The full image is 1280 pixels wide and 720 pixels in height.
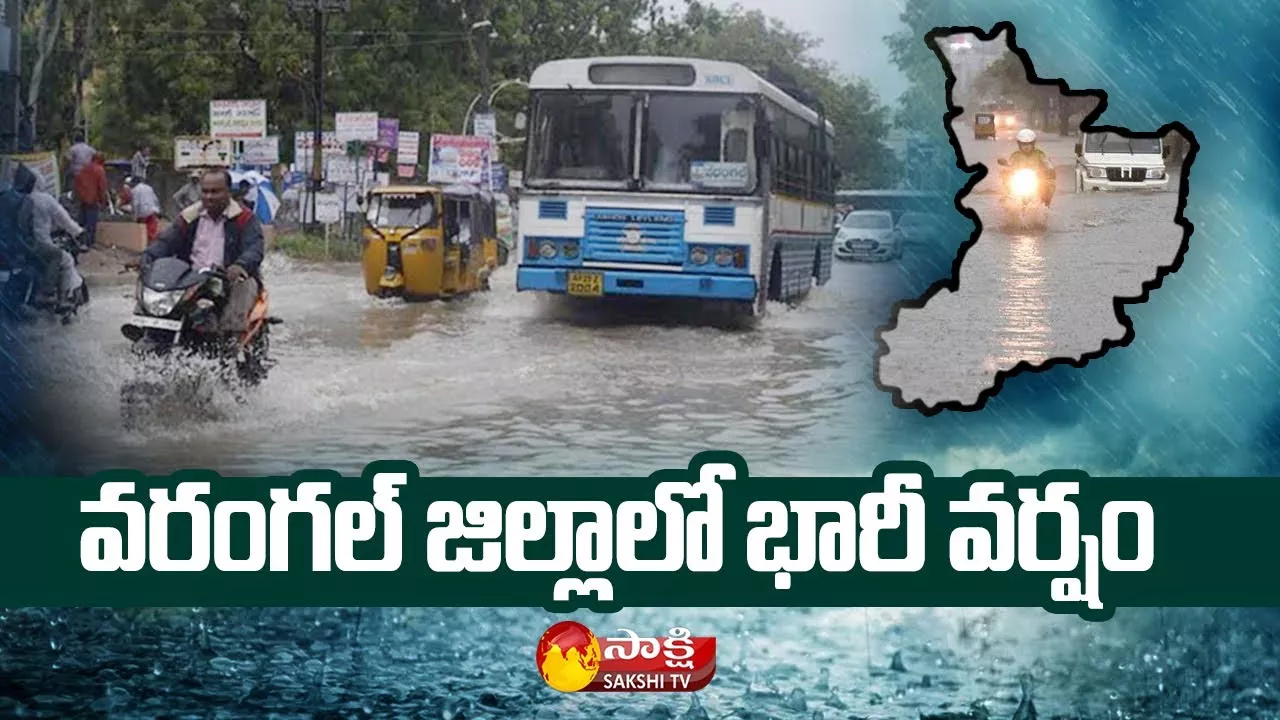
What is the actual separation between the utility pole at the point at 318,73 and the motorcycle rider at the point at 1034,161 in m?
2.57

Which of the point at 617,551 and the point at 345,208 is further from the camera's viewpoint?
the point at 345,208

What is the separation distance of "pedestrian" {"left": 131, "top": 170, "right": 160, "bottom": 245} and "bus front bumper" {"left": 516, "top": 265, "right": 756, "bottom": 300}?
4.54 feet

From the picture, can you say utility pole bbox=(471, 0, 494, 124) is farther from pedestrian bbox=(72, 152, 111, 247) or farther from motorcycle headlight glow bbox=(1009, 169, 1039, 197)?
motorcycle headlight glow bbox=(1009, 169, 1039, 197)

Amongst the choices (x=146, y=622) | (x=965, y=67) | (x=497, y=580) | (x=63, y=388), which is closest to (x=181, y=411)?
(x=63, y=388)

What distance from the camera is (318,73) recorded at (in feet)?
26.4

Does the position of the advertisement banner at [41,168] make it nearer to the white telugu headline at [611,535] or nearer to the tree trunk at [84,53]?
the tree trunk at [84,53]

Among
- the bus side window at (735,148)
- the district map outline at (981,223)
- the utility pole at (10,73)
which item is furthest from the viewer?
the bus side window at (735,148)

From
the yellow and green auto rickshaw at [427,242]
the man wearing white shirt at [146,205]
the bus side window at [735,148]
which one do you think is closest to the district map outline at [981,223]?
the bus side window at [735,148]

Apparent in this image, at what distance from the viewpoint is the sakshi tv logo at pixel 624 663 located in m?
6.75

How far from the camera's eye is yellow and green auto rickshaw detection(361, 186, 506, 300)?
8.27 metres

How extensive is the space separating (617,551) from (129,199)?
2.35m

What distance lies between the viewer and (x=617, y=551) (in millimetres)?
7016

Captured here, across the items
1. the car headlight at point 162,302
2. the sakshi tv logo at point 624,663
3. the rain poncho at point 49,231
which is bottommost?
the sakshi tv logo at point 624,663

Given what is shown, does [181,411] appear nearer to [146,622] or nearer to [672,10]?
[146,622]
